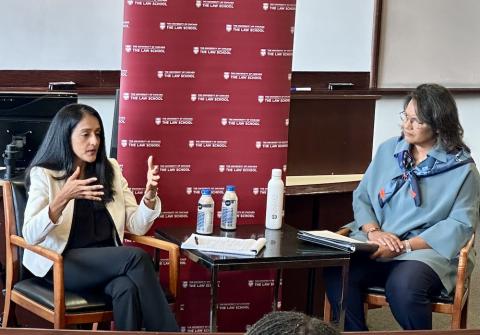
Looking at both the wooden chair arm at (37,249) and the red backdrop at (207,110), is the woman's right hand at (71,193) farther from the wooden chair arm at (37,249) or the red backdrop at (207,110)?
the red backdrop at (207,110)

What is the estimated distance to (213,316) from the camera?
2969mm

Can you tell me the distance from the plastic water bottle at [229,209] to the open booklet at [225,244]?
155 millimetres

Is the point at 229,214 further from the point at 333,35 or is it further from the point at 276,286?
the point at 333,35

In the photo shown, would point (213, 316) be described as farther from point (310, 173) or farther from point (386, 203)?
point (310, 173)

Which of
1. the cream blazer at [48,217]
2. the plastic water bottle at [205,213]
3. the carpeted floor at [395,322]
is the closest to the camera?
the cream blazer at [48,217]

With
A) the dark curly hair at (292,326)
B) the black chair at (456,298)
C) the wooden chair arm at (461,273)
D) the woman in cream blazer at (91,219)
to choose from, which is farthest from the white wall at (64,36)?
the dark curly hair at (292,326)

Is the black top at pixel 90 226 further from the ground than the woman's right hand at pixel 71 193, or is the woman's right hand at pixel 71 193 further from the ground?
the woman's right hand at pixel 71 193

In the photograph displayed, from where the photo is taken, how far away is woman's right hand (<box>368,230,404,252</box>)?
3.38 metres

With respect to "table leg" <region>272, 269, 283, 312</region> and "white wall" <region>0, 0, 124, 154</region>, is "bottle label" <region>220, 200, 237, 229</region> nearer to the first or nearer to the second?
"table leg" <region>272, 269, 283, 312</region>

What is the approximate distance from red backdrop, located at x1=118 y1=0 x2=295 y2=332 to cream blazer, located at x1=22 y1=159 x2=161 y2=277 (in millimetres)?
127

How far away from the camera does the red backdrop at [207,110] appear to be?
3.29 meters

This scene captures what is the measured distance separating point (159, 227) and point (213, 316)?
1.92ft

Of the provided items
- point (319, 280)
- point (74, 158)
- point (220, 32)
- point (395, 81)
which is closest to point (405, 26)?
point (395, 81)

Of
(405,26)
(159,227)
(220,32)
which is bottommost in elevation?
(159,227)
